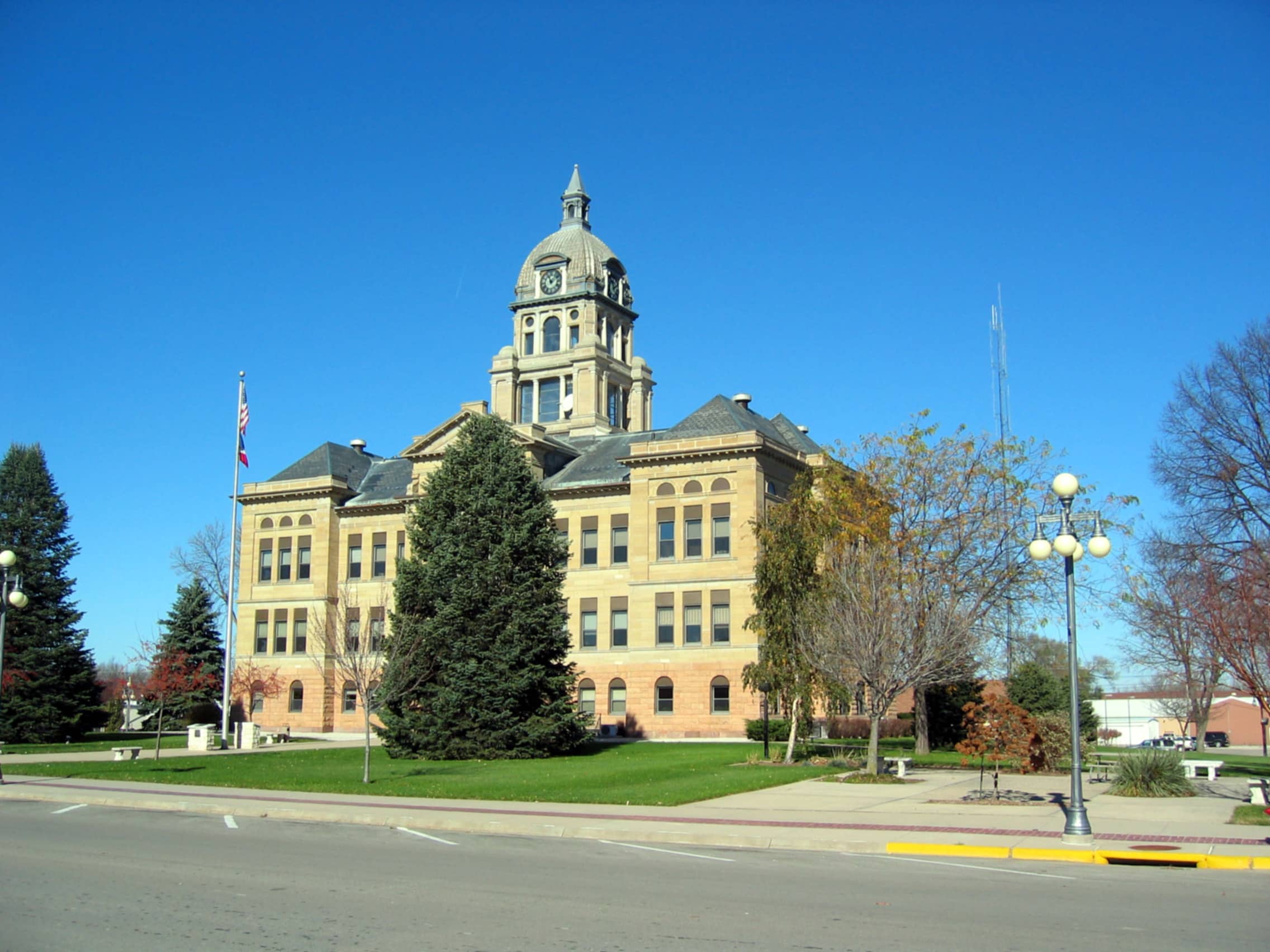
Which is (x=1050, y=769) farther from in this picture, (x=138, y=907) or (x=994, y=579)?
(x=138, y=907)

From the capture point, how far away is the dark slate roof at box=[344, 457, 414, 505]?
6756cm

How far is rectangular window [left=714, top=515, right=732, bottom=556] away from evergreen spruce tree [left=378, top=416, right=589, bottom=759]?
1354 centimetres

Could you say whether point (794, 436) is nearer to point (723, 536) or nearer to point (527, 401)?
point (723, 536)

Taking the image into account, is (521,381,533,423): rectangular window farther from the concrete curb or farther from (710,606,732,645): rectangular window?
the concrete curb

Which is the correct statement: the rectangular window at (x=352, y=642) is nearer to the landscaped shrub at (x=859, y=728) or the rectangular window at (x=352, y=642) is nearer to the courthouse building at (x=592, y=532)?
the courthouse building at (x=592, y=532)

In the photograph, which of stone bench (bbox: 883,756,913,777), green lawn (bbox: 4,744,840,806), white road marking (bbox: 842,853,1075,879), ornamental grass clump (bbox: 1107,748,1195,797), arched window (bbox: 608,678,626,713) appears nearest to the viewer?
white road marking (bbox: 842,853,1075,879)

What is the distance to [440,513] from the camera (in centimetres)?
4347

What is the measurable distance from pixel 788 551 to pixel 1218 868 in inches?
817

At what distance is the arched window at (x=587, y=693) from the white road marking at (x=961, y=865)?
4210 cm

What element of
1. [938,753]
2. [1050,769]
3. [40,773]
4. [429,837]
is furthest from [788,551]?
[40,773]

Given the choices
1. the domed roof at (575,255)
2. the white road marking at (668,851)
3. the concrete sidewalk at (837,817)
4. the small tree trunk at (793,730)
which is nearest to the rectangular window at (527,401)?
the domed roof at (575,255)

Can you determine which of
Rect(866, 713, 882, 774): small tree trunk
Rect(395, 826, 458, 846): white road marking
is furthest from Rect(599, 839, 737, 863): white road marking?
Rect(866, 713, 882, 774): small tree trunk

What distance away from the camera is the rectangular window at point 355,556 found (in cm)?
6731

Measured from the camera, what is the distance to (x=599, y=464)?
63.2 metres
